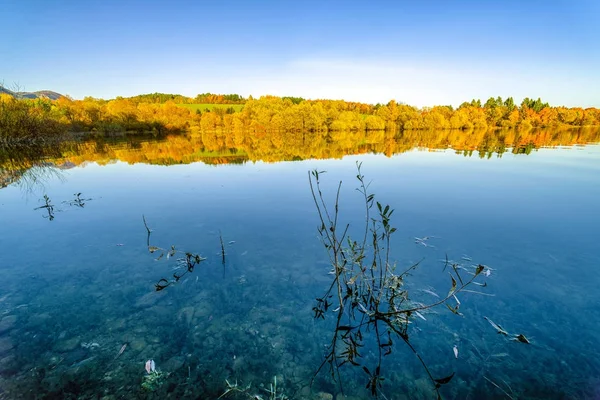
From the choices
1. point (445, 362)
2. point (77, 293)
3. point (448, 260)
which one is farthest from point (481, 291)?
point (77, 293)

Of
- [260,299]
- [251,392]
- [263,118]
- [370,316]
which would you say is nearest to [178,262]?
[260,299]

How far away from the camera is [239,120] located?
87.4 m

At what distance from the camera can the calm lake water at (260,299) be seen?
147 inches

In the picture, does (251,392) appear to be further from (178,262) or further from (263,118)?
(263,118)

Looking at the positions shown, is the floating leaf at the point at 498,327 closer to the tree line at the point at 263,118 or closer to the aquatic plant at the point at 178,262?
the aquatic plant at the point at 178,262

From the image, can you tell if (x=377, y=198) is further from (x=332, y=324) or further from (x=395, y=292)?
(x=332, y=324)

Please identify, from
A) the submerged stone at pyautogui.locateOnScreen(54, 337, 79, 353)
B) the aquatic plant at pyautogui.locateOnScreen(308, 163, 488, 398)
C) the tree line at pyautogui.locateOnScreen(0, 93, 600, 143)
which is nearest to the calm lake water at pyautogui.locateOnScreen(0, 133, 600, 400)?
the submerged stone at pyautogui.locateOnScreen(54, 337, 79, 353)

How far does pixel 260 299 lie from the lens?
545 centimetres

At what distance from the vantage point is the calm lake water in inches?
147

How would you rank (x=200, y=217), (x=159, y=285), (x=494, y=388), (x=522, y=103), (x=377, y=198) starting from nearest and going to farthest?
(x=494, y=388) → (x=159, y=285) → (x=200, y=217) → (x=377, y=198) → (x=522, y=103)

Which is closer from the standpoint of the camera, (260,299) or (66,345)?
(66,345)

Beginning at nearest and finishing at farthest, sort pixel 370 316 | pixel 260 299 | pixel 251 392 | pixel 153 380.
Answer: pixel 251 392
pixel 153 380
pixel 370 316
pixel 260 299

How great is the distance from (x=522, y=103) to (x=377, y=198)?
15862 cm

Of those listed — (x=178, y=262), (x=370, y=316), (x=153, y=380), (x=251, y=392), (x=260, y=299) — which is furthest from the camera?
(x=178, y=262)
